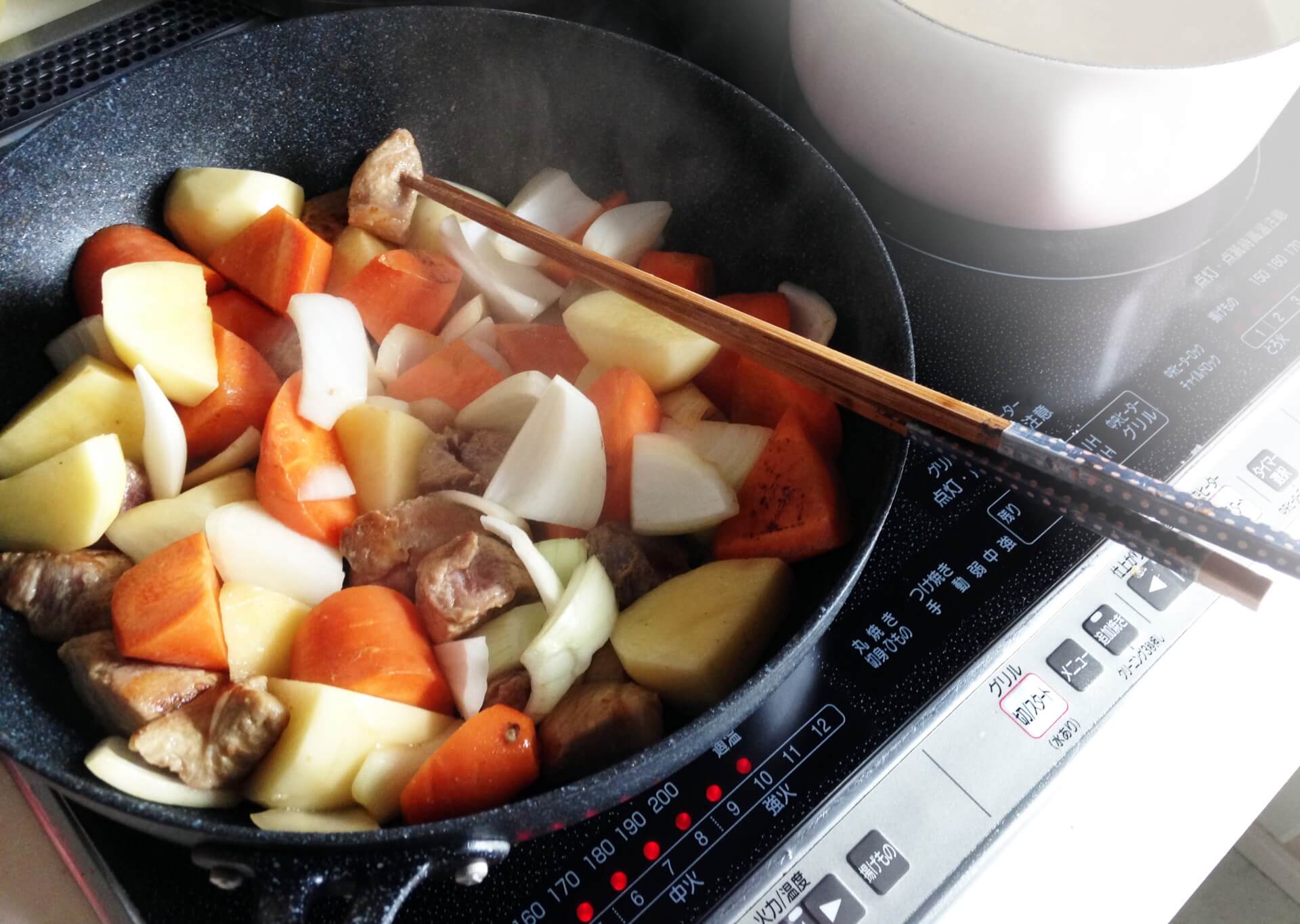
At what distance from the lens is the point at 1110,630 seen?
3.09 feet

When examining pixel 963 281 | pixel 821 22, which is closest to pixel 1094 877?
pixel 963 281

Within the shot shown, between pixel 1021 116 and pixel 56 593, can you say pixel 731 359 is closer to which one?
pixel 1021 116

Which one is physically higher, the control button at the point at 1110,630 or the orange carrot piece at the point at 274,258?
the control button at the point at 1110,630

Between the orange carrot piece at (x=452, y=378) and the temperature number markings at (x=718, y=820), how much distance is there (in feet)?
1.69

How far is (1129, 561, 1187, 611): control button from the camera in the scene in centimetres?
95

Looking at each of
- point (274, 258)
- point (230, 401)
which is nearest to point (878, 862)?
point (230, 401)

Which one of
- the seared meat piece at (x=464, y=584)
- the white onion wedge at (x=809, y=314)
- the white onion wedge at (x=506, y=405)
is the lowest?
the seared meat piece at (x=464, y=584)

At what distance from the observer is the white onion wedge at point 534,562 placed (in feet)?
3.19

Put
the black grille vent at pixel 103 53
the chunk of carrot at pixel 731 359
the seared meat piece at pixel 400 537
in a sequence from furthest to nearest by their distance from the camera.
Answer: the black grille vent at pixel 103 53 < the chunk of carrot at pixel 731 359 < the seared meat piece at pixel 400 537

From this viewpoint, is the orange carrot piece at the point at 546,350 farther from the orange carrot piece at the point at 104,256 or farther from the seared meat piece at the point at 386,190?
the orange carrot piece at the point at 104,256

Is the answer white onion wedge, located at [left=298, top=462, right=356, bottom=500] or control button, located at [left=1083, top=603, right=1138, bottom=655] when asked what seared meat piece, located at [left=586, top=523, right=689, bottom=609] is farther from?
control button, located at [left=1083, top=603, right=1138, bottom=655]

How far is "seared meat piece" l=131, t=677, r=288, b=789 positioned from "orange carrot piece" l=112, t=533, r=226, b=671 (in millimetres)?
75

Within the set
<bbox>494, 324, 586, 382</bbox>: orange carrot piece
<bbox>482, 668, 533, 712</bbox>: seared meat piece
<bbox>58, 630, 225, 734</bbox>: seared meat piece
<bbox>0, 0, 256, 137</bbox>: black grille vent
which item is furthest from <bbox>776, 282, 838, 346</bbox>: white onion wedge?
<bbox>0, 0, 256, 137</bbox>: black grille vent

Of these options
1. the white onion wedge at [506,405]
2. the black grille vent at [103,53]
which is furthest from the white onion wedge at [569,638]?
the black grille vent at [103,53]
